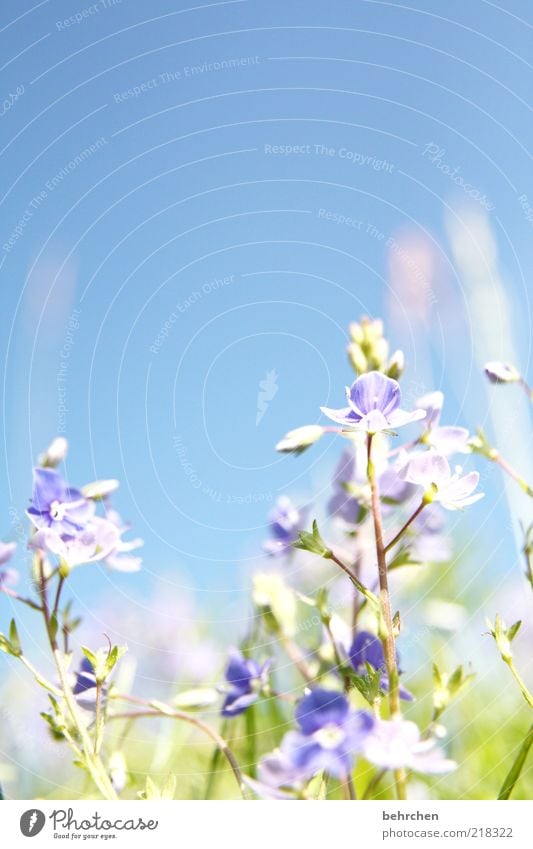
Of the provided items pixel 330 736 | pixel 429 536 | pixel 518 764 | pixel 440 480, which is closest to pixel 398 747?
pixel 330 736

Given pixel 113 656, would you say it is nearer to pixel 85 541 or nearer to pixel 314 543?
pixel 85 541

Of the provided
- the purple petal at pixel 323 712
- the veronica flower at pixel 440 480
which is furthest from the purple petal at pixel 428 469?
the purple petal at pixel 323 712

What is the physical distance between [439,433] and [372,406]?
0.49ft

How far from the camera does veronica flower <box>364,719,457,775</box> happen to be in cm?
76

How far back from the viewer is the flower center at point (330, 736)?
79 cm

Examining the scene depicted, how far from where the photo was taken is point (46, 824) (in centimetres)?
106

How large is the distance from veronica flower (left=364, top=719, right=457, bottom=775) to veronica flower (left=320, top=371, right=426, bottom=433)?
0.31 meters

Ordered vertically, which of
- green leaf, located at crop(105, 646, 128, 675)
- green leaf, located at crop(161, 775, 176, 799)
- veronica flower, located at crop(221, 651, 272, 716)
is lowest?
green leaf, located at crop(161, 775, 176, 799)

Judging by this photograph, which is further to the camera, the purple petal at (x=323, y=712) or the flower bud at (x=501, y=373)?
the flower bud at (x=501, y=373)

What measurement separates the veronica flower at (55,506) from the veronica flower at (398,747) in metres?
0.44

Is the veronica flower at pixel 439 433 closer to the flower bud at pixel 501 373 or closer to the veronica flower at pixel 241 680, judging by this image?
the flower bud at pixel 501 373

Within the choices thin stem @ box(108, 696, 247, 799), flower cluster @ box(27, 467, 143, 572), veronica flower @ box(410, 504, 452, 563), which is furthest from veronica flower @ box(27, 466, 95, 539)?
veronica flower @ box(410, 504, 452, 563)

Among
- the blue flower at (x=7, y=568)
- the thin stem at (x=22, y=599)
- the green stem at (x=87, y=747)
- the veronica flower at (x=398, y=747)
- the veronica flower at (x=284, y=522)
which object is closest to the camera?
the veronica flower at (x=398, y=747)

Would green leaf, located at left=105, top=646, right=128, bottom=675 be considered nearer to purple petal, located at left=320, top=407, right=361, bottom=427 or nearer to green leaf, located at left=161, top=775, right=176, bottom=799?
green leaf, located at left=161, top=775, right=176, bottom=799
